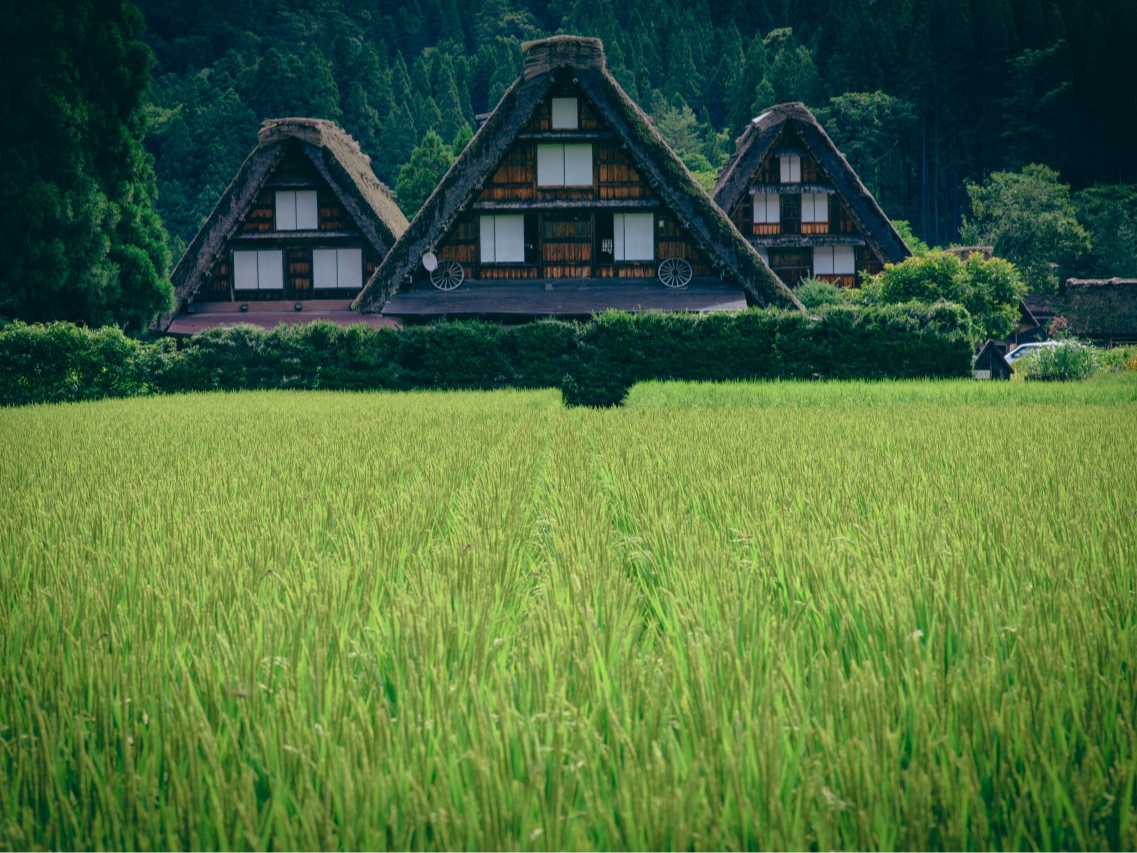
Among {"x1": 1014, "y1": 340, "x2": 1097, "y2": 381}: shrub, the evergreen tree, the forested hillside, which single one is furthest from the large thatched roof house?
the evergreen tree

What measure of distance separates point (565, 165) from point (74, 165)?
934 centimetres

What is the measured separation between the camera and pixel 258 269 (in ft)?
71.4

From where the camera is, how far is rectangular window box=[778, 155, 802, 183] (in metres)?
26.6

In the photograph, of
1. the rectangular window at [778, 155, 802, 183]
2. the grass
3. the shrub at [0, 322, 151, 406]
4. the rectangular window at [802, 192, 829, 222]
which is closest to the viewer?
the grass

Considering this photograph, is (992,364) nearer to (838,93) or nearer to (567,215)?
(567,215)

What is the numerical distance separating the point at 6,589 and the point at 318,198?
20.8m

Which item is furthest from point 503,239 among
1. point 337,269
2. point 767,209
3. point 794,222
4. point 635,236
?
point 794,222

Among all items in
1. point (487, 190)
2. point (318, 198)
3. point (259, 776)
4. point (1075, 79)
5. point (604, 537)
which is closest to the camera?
point (259, 776)

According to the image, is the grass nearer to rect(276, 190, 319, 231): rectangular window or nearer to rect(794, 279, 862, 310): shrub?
rect(794, 279, 862, 310): shrub

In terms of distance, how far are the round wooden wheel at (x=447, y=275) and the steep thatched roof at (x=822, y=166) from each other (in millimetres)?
10961

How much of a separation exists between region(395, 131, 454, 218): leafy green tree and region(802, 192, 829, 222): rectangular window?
12.5 m

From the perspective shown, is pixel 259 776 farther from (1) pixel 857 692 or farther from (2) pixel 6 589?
(2) pixel 6 589

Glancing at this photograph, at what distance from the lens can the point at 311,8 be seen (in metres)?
66.2

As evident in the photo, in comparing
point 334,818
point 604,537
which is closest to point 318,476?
point 604,537
